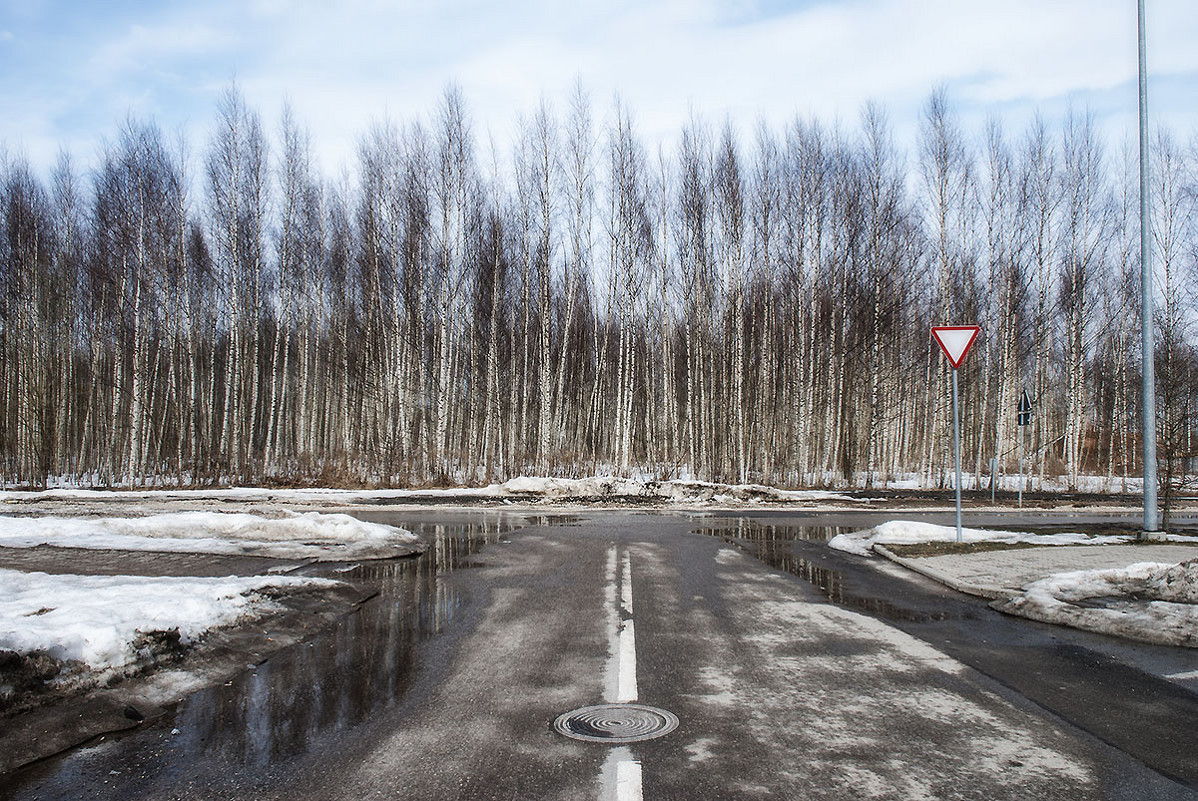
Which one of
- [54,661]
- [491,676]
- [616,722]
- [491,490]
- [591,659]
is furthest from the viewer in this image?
[491,490]

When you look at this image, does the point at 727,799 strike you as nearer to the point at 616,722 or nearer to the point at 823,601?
the point at 616,722

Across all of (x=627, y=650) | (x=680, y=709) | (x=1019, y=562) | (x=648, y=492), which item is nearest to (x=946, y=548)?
(x=1019, y=562)

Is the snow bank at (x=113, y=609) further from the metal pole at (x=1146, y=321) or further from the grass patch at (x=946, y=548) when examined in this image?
the metal pole at (x=1146, y=321)

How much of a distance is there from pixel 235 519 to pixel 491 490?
497 inches

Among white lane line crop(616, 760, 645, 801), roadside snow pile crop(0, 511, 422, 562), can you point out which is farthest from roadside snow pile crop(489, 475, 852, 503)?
white lane line crop(616, 760, 645, 801)

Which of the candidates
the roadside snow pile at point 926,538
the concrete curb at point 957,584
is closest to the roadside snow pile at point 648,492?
the roadside snow pile at point 926,538

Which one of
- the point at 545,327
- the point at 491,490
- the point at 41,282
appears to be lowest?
the point at 491,490

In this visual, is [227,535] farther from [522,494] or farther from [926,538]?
[522,494]

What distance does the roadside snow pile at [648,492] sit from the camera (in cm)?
2389

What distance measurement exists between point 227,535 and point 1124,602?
12212mm

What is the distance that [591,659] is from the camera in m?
6.00

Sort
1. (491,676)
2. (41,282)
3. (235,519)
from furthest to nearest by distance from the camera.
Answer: (41,282) → (235,519) → (491,676)

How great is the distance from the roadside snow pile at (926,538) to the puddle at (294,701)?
7.45m

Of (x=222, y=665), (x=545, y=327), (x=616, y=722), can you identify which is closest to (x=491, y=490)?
(x=545, y=327)
